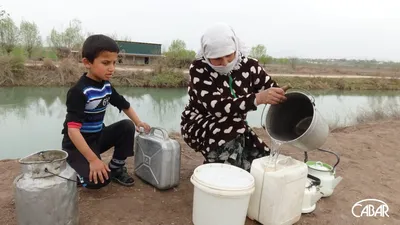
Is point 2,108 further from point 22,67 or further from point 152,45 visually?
point 152,45

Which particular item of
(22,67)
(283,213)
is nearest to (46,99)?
(22,67)

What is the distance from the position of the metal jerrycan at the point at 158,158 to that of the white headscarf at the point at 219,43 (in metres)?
0.63

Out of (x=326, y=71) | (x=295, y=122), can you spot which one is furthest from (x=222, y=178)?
(x=326, y=71)

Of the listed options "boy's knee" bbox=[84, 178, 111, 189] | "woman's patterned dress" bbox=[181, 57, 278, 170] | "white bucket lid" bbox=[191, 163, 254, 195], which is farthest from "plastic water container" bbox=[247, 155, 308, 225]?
"boy's knee" bbox=[84, 178, 111, 189]

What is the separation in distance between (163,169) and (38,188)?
85 cm

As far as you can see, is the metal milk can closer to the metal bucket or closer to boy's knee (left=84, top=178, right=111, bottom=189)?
boy's knee (left=84, top=178, right=111, bottom=189)

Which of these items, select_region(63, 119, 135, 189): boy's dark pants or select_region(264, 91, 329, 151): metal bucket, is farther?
select_region(63, 119, 135, 189): boy's dark pants

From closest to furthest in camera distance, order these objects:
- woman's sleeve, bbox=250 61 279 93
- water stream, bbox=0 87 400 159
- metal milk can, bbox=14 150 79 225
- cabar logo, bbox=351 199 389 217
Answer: metal milk can, bbox=14 150 79 225 → cabar logo, bbox=351 199 389 217 → woman's sleeve, bbox=250 61 279 93 → water stream, bbox=0 87 400 159

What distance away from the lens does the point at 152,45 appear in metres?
26.4

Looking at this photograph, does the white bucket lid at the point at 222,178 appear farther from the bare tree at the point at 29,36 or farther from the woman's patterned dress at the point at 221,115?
the bare tree at the point at 29,36

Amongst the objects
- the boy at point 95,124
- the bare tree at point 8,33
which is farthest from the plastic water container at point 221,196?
the bare tree at point 8,33

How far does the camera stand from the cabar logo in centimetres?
225

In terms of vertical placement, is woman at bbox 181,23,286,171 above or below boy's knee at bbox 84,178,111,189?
above

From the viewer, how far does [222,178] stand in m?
1.72
